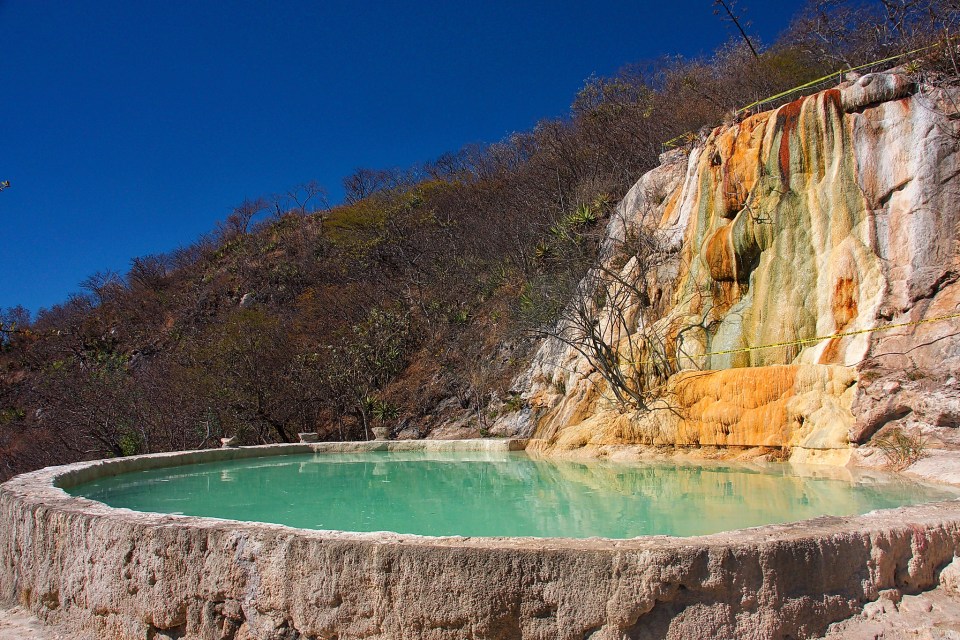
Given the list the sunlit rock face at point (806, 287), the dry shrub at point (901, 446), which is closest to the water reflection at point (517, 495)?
the dry shrub at point (901, 446)

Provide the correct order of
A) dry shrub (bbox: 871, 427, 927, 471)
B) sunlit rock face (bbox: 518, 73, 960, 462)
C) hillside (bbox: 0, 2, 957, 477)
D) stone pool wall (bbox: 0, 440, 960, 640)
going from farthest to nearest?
hillside (bbox: 0, 2, 957, 477) < sunlit rock face (bbox: 518, 73, 960, 462) < dry shrub (bbox: 871, 427, 927, 471) < stone pool wall (bbox: 0, 440, 960, 640)

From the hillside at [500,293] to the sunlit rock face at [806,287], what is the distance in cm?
8

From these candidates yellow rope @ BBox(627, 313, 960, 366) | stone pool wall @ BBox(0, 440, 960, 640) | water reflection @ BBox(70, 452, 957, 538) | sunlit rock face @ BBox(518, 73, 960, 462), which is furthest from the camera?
yellow rope @ BBox(627, 313, 960, 366)

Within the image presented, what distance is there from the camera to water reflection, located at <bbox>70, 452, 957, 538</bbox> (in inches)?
227

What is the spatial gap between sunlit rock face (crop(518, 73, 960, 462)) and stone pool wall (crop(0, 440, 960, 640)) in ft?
17.5

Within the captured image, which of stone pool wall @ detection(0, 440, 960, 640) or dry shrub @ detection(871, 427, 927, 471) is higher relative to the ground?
dry shrub @ detection(871, 427, 927, 471)

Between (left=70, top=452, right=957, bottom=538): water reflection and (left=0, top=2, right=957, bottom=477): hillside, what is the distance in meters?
2.31

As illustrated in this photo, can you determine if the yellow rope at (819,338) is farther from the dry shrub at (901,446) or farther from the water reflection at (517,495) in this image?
the water reflection at (517,495)

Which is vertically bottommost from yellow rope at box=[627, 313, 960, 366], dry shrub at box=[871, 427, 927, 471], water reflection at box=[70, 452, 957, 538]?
water reflection at box=[70, 452, 957, 538]

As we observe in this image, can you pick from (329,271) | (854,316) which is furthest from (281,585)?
(329,271)

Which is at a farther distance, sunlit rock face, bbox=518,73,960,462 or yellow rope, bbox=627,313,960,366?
yellow rope, bbox=627,313,960,366

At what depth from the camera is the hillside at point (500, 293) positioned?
13172 mm

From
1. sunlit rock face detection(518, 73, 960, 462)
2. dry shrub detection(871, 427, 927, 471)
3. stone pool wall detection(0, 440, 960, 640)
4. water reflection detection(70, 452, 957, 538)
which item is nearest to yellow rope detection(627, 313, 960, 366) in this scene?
sunlit rock face detection(518, 73, 960, 462)

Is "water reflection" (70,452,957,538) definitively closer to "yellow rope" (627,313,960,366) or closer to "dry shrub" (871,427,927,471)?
"dry shrub" (871,427,927,471)
